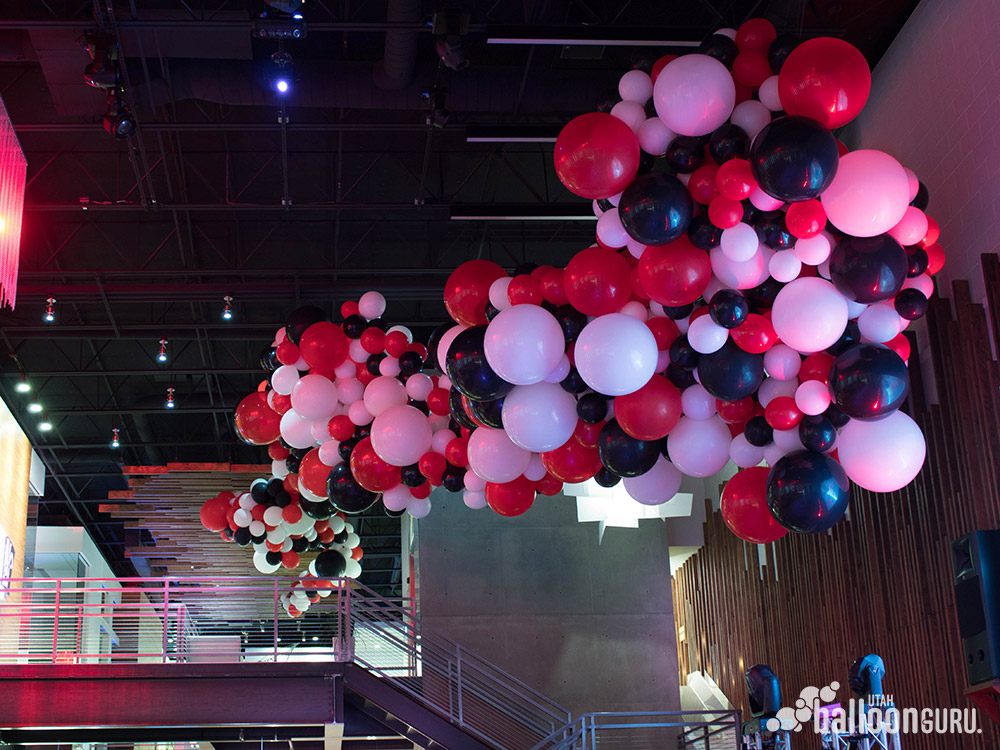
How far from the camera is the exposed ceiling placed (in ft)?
34.5

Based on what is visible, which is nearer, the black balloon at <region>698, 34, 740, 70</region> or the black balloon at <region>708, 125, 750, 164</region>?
the black balloon at <region>708, 125, 750, 164</region>

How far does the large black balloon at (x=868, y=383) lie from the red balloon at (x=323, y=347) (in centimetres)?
478

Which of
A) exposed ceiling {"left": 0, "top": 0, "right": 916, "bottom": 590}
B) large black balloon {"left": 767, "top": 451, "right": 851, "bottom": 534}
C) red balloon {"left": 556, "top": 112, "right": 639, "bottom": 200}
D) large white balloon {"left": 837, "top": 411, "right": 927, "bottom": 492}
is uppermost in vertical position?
exposed ceiling {"left": 0, "top": 0, "right": 916, "bottom": 590}

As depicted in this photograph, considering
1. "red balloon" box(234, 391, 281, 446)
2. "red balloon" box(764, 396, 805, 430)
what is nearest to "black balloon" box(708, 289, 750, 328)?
"red balloon" box(764, 396, 805, 430)

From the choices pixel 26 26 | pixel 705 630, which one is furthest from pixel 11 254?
pixel 705 630

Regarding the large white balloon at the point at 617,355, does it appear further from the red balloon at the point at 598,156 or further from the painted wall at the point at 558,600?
the painted wall at the point at 558,600

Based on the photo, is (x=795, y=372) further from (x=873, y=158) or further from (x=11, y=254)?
(x=11, y=254)

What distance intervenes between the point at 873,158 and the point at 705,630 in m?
9.93

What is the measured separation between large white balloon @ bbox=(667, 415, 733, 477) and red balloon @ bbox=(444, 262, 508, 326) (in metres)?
1.48

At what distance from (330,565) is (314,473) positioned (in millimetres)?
5352

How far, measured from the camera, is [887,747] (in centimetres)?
670

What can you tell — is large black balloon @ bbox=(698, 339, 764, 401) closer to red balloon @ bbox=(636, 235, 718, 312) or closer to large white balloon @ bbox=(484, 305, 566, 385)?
Answer: red balloon @ bbox=(636, 235, 718, 312)

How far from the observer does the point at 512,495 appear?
7840 mm

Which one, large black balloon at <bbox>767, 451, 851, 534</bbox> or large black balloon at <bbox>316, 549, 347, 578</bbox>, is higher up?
large black balloon at <bbox>316, 549, 347, 578</bbox>
